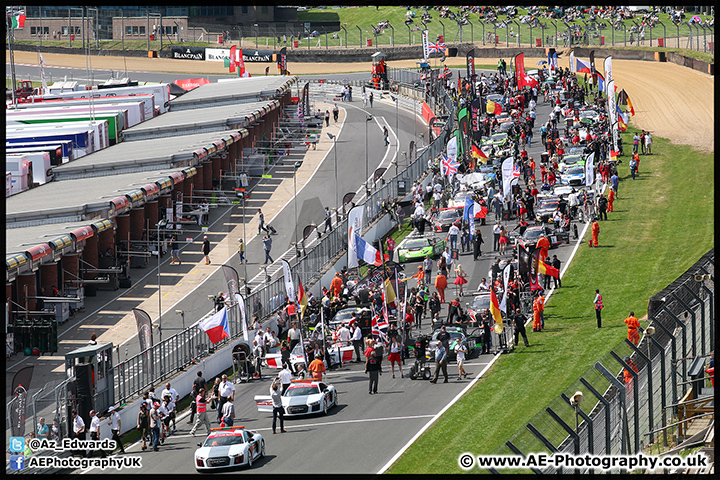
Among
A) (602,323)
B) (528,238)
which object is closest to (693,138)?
(528,238)

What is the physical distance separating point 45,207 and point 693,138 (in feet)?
133

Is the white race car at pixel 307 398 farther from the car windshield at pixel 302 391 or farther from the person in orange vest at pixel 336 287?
the person in orange vest at pixel 336 287

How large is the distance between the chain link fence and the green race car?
19.8m

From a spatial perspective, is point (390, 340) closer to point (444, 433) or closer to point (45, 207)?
point (444, 433)

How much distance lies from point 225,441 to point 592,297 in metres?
16.9

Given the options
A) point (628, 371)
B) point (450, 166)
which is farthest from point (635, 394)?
point (450, 166)

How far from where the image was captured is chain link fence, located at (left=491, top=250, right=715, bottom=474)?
15.8 metres

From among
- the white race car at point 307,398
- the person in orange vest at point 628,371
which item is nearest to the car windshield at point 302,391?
the white race car at point 307,398

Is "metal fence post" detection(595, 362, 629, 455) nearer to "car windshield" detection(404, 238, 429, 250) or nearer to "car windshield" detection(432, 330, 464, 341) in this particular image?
"car windshield" detection(432, 330, 464, 341)

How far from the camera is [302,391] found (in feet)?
91.0

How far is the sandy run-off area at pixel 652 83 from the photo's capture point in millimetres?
66062

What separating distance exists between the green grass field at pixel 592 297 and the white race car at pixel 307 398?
3.38 m

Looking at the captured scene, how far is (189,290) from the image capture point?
133ft

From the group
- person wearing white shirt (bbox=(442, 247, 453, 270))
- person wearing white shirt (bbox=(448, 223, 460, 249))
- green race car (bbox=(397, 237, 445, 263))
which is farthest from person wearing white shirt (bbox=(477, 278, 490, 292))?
green race car (bbox=(397, 237, 445, 263))
